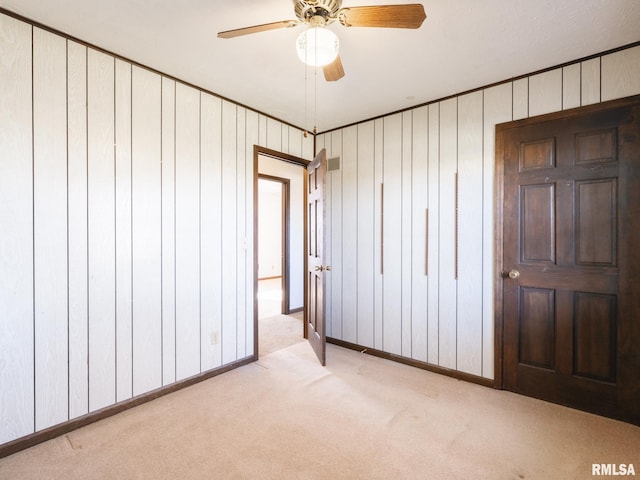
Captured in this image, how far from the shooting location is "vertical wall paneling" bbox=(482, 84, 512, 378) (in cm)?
270

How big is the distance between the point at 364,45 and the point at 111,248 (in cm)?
226

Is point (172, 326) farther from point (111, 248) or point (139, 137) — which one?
point (139, 137)

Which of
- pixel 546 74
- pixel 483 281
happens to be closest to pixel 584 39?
pixel 546 74

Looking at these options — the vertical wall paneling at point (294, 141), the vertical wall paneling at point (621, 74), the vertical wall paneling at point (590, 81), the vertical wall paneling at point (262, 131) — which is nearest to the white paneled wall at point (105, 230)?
the vertical wall paneling at point (262, 131)

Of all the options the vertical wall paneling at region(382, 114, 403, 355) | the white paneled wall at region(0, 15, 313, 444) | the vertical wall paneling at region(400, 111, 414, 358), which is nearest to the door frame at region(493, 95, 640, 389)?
the vertical wall paneling at region(400, 111, 414, 358)

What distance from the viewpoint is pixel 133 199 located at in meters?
2.39

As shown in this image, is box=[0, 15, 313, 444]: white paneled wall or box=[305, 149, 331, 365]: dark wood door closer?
box=[0, 15, 313, 444]: white paneled wall

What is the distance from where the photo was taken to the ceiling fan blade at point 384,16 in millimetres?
1422

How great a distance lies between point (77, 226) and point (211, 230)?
3.26 feet

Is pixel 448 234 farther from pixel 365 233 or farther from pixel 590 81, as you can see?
pixel 590 81

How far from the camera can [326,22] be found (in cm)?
165

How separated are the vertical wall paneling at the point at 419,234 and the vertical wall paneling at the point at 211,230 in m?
1.87

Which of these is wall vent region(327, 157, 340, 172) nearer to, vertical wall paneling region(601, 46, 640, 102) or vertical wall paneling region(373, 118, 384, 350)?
vertical wall paneling region(373, 118, 384, 350)

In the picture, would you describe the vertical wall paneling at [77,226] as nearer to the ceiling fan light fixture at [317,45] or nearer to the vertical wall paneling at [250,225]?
the vertical wall paneling at [250,225]
